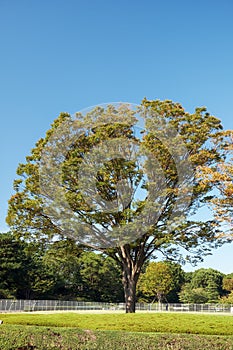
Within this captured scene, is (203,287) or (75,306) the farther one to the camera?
(203,287)

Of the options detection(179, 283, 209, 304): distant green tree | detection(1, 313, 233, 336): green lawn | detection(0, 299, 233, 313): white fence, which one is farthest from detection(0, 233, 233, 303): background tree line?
detection(1, 313, 233, 336): green lawn

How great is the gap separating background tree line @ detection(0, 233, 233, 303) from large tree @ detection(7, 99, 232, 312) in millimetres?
17416

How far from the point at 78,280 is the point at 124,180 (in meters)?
33.9

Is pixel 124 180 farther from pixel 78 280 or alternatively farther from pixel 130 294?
A: pixel 78 280

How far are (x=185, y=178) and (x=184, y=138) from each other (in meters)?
1.82

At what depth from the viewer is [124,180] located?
647 inches

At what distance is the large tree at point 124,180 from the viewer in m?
16.2

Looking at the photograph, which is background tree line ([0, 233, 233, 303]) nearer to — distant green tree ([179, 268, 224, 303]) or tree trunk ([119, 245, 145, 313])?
distant green tree ([179, 268, 224, 303])

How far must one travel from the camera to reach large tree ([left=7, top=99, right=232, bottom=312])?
16.2 m

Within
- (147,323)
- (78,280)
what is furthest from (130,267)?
(78,280)

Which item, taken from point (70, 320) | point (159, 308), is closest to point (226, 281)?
point (159, 308)

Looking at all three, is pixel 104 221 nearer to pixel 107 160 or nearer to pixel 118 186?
pixel 118 186

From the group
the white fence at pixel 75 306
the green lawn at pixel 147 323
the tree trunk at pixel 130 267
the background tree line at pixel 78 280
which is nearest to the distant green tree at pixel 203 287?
the background tree line at pixel 78 280

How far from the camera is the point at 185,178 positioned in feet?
55.0
